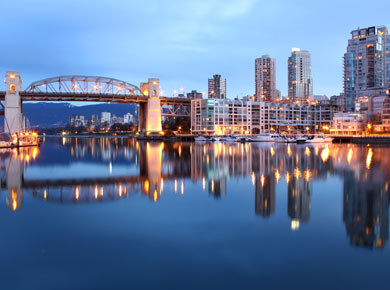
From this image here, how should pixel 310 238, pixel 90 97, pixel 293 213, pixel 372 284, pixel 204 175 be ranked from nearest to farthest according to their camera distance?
pixel 372 284, pixel 310 238, pixel 293 213, pixel 204 175, pixel 90 97

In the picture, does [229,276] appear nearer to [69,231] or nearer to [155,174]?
[69,231]

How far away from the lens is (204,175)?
20.3 meters

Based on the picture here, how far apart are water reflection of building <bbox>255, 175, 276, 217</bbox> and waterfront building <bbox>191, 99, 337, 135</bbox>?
328 feet

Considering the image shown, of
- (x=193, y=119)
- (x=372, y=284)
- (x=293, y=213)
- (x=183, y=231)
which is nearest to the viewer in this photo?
(x=372, y=284)

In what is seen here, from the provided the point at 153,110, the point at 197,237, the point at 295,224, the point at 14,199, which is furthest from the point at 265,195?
the point at 153,110

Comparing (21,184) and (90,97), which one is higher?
(90,97)

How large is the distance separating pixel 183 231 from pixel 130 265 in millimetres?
2496

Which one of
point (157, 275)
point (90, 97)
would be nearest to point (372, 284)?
point (157, 275)

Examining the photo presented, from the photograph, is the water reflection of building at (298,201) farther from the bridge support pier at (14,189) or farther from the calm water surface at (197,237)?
the bridge support pier at (14,189)

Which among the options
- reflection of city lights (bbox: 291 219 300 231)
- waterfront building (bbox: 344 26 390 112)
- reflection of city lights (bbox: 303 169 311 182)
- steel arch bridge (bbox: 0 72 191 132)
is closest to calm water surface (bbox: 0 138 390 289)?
reflection of city lights (bbox: 291 219 300 231)

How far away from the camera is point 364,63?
153 m

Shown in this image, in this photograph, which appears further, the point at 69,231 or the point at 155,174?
the point at 155,174

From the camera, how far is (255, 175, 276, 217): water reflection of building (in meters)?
11.5

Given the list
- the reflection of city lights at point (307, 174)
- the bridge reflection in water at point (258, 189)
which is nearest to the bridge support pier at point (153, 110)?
the bridge reflection in water at point (258, 189)
